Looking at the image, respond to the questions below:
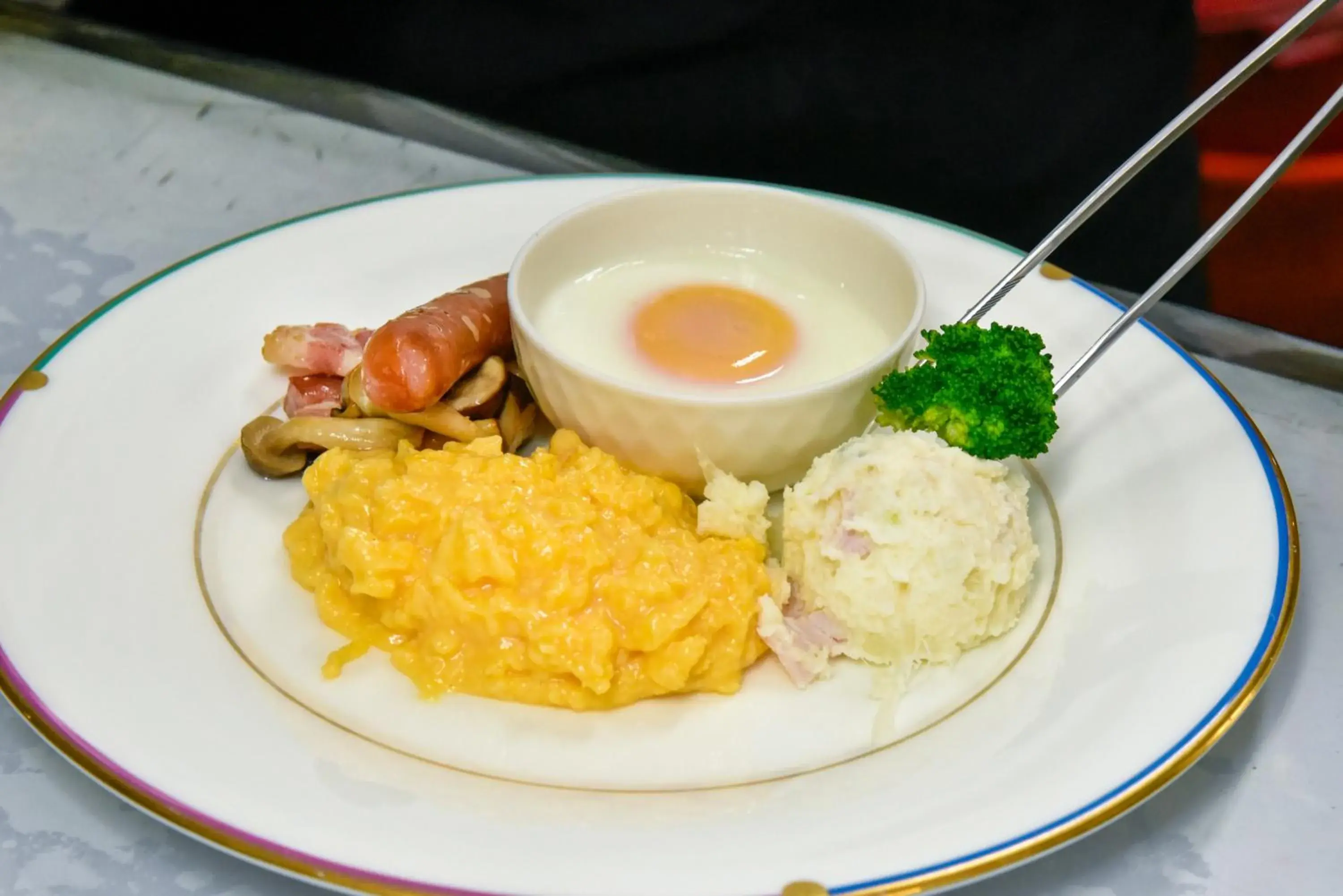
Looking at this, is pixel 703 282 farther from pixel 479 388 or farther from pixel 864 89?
pixel 864 89

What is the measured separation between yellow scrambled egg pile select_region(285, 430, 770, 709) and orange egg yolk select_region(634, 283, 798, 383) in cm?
47

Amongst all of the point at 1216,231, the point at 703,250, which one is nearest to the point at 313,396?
the point at 703,250

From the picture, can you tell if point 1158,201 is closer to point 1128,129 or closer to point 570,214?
point 1128,129

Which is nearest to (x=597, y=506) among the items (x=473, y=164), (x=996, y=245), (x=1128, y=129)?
(x=996, y=245)

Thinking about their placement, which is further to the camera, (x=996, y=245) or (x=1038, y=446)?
(x=996, y=245)

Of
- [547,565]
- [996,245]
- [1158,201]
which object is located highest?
[547,565]

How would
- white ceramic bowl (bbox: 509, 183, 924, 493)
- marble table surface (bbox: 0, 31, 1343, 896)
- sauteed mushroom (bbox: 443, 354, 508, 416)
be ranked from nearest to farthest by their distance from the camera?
marble table surface (bbox: 0, 31, 1343, 896) → white ceramic bowl (bbox: 509, 183, 924, 493) → sauteed mushroom (bbox: 443, 354, 508, 416)

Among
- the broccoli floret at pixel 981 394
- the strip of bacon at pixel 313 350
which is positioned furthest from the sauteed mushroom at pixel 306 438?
the broccoli floret at pixel 981 394

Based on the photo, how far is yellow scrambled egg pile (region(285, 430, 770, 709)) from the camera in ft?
7.23

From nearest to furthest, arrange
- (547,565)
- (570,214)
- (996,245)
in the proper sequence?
(547,565), (570,214), (996,245)

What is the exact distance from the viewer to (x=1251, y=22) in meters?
4.14

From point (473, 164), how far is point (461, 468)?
2.34 meters

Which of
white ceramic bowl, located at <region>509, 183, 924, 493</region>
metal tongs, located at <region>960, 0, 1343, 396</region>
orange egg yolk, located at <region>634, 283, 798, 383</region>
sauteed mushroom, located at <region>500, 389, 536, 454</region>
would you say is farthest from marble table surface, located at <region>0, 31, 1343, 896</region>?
orange egg yolk, located at <region>634, 283, 798, 383</region>

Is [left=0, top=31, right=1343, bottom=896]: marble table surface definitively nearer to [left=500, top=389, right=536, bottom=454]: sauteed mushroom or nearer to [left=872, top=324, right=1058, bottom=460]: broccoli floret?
[left=872, top=324, right=1058, bottom=460]: broccoli floret
